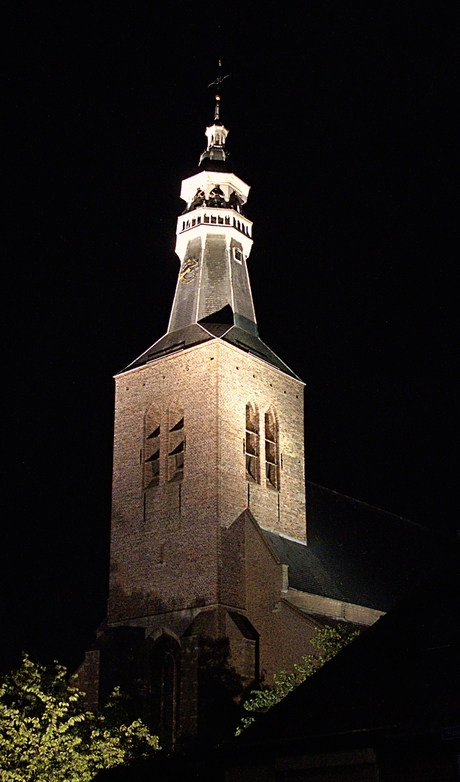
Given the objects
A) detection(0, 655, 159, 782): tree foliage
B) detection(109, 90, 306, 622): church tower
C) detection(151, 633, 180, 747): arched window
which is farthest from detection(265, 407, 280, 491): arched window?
detection(0, 655, 159, 782): tree foliage

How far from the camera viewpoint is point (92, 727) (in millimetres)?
27594

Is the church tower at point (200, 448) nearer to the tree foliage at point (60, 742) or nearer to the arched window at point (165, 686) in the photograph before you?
the arched window at point (165, 686)

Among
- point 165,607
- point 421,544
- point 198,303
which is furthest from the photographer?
point 421,544

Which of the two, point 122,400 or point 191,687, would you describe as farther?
point 122,400

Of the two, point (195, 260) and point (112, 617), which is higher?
point (195, 260)

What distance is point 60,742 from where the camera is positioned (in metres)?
24.1

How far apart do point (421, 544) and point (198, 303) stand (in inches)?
667

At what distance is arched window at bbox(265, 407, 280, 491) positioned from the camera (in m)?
41.6

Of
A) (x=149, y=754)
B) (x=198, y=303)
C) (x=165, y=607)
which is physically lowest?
(x=149, y=754)

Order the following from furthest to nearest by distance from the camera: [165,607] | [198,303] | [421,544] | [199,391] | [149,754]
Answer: [421,544] < [198,303] < [199,391] < [165,607] < [149,754]

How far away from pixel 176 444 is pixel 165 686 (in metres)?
8.97

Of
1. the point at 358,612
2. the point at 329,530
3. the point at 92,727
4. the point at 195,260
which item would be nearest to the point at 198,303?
the point at 195,260

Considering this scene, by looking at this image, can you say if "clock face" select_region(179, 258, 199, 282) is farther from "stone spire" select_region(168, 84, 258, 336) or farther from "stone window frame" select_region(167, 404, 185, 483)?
"stone window frame" select_region(167, 404, 185, 483)

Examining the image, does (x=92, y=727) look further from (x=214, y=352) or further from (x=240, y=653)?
(x=214, y=352)
